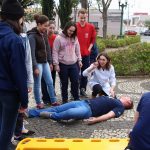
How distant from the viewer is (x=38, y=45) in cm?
698

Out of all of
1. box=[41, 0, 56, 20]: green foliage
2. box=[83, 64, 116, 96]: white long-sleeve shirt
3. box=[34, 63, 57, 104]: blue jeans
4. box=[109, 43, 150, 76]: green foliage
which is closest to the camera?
box=[34, 63, 57, 104]: blue jeans

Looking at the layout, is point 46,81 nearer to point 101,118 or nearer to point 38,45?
point 38,45

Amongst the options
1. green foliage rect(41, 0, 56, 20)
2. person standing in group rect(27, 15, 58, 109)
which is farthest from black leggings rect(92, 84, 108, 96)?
green foliage rect(41, 0, 56, 20)

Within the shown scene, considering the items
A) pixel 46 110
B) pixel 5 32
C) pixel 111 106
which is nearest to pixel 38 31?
pixel 46 110

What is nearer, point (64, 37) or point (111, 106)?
point (111, 106)

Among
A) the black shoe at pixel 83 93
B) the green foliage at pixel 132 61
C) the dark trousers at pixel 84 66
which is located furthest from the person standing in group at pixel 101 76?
the green foliage at pixel 132 61

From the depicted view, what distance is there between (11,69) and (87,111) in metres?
2.72

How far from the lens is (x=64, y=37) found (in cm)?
770

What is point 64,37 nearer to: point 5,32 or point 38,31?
point 38,31

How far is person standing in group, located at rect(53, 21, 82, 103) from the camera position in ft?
25.1

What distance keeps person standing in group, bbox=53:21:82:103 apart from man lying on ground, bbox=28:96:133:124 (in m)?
1.09

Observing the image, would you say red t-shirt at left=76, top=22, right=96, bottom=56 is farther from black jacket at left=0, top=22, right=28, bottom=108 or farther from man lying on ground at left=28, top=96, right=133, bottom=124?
black jacket at left=0, top=22, right=28, bottom=108

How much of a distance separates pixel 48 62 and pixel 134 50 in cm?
586

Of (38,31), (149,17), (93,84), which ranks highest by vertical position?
(38,31)
